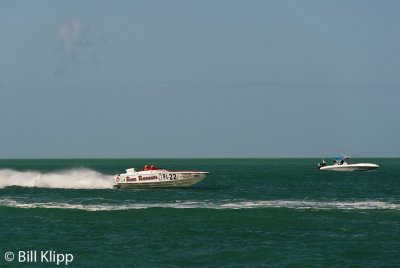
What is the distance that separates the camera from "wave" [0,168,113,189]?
10450 cm

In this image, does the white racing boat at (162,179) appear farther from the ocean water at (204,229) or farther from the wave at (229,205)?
the wave at (229,205)

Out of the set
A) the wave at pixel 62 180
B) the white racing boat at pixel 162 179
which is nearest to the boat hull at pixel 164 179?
the white racing boat at pixel 162 179

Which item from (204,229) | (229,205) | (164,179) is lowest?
(204,229)

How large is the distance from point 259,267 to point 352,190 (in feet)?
188

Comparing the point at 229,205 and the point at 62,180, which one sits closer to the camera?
the point at 229,205

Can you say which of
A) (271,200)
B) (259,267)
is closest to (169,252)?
(259,267)

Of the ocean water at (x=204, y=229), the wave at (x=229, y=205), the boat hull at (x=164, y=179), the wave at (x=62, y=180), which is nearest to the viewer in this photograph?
the ocean water at (x=204, y=229)

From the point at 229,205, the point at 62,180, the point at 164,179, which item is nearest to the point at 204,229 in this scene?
the point at 229,205

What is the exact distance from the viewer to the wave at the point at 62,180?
104500 millimetres

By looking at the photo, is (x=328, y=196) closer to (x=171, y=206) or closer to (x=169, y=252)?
(x=171, y=206)

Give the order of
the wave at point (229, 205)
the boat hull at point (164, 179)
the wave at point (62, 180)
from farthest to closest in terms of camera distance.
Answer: the wave at point (62, 180)
the boat hull at point (164, 179)
the wave at point (229, 205)

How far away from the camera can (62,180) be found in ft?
357

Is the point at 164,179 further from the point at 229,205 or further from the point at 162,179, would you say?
the point at 229,205

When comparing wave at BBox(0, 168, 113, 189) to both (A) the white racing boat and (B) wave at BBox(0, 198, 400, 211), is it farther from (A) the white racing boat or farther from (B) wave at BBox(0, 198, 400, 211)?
(B) wave at BBox(0, 198, 400, 211)
